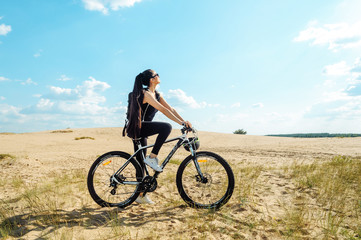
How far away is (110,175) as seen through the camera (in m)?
4.48

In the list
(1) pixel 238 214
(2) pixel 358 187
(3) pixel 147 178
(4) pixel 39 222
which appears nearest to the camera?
(4) pixel 39 222

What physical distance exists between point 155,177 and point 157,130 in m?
0.89

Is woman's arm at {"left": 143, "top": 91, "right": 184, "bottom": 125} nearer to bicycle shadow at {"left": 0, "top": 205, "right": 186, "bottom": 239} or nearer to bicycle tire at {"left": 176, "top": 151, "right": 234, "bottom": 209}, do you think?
bicycle tire at {"left": 176, "top": 151, "right": 234, "bottom": 209}

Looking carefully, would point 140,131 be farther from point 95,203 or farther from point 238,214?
point 238,214

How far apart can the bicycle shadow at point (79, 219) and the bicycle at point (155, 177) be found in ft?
0.95

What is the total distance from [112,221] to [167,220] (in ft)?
2.85

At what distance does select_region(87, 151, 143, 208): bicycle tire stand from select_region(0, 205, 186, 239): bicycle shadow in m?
0.21

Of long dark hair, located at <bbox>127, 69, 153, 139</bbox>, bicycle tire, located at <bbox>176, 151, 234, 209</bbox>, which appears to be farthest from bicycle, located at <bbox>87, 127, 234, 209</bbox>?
long dark hair, located at <bbox>127, 69, 153, 139</bbox>

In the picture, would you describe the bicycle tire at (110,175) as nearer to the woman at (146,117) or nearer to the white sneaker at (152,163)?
the white sneaker at (152,163)

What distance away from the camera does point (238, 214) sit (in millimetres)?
4039

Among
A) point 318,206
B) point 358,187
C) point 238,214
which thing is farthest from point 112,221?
point 358,187

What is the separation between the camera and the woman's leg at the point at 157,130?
421cm

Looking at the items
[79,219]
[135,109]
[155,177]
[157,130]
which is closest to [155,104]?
[135,109]

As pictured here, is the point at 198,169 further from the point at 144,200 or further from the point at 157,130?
the point at 144,200
